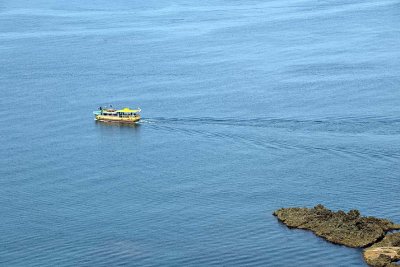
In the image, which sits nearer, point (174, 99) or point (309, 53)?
point (174, 99)

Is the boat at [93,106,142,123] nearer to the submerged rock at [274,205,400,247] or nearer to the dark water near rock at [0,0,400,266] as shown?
the dark water near rock at [0,0,400,266]

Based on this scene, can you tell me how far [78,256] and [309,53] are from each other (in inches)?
2638

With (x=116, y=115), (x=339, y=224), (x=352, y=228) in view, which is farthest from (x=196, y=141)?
(x=352, y=228)

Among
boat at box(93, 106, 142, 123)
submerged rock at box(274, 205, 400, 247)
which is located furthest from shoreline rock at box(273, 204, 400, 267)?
boat at box(93, 106, 142, 123)

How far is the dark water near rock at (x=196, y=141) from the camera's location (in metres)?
64.7

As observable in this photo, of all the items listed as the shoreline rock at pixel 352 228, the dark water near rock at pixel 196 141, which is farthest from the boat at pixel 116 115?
the shoreline rock at pixel 352 228

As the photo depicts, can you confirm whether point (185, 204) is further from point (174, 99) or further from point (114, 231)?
point (174, 99)

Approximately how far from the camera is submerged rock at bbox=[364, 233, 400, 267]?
57469 millimetres

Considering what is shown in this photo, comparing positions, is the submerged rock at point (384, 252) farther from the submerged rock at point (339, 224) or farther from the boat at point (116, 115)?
the boat at point (116, 115)

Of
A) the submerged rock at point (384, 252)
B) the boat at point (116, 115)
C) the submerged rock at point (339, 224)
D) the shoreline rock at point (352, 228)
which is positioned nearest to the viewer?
the submerged rock at point (384, 252)

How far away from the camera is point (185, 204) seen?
7100 centimetres

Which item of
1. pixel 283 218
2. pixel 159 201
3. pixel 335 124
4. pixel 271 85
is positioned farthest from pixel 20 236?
pixel 271 85

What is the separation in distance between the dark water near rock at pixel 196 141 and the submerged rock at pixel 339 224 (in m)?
0.91

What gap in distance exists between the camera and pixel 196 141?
8656 cm
